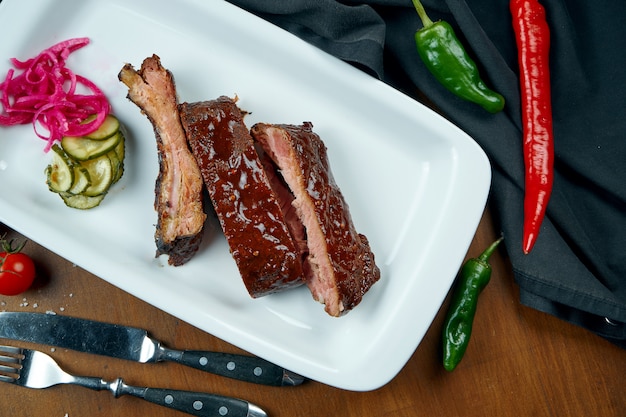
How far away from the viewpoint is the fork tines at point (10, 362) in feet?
12.9

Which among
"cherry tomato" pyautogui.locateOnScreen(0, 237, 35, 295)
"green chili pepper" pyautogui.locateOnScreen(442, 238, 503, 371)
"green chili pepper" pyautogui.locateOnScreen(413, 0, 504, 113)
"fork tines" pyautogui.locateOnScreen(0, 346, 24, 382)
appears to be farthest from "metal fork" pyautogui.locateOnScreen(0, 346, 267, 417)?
"green chili pepper" pyautogui.locateOnScreen(413, 0, 504, 113)

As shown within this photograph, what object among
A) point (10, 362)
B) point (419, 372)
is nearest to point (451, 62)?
point (419, 372)

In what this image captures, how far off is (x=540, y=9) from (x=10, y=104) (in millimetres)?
3683

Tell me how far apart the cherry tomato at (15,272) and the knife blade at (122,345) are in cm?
23

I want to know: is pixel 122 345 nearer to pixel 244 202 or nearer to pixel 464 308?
pixel 244 202

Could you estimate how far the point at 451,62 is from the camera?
3.77m

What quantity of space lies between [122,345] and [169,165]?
1356 millimetres

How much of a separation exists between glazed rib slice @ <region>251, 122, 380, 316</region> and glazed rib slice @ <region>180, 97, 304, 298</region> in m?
0.16

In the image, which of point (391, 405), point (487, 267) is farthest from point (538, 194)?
point (391, 405)

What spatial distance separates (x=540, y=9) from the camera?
386 centimetres

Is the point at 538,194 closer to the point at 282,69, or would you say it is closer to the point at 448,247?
the point at 448,247

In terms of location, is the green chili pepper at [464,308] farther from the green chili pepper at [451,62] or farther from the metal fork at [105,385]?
the metal fork at [105,385]

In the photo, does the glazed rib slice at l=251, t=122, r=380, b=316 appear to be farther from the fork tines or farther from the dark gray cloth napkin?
the fork tines

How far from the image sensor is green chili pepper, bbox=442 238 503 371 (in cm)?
389
